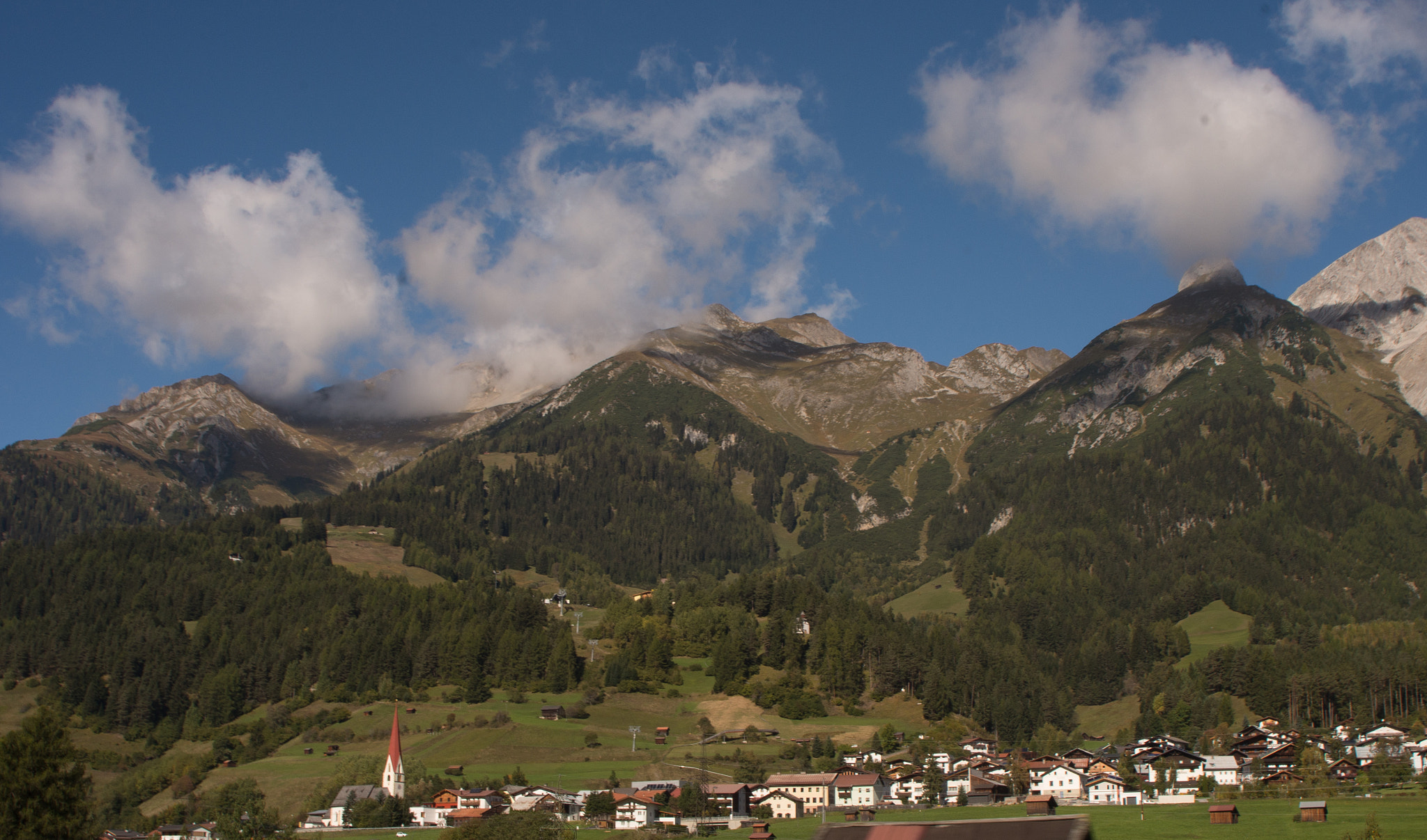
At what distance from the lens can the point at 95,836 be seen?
46.0 metres

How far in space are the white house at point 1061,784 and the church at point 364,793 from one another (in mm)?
67242

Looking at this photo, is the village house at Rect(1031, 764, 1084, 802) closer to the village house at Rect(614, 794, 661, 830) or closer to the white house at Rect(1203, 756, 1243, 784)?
the white house at Rect(1203, 756, 1243, 784)

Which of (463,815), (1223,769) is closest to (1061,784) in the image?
(1223,769)

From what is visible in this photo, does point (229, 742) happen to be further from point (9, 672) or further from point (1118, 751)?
point (1118, 751)

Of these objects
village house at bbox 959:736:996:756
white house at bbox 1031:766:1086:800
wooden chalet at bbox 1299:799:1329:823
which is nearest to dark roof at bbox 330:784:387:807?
white house at bbox 1031:766:1086:800

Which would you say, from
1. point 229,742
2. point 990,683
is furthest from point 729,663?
point 229,742

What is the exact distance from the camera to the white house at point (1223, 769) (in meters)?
122

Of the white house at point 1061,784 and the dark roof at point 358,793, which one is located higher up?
the dark roof at point 358,793

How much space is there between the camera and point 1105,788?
4852 inches

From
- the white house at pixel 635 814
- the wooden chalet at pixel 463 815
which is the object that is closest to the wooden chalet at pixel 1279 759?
the white house at pixel 635 814

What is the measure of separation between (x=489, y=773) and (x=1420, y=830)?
309ft

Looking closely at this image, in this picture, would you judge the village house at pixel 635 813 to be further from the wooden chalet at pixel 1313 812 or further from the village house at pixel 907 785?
the wooden chalet at pixel 1313 812

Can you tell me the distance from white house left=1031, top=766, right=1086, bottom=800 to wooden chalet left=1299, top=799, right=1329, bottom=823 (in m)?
45.2

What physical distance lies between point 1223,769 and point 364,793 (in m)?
89.7
